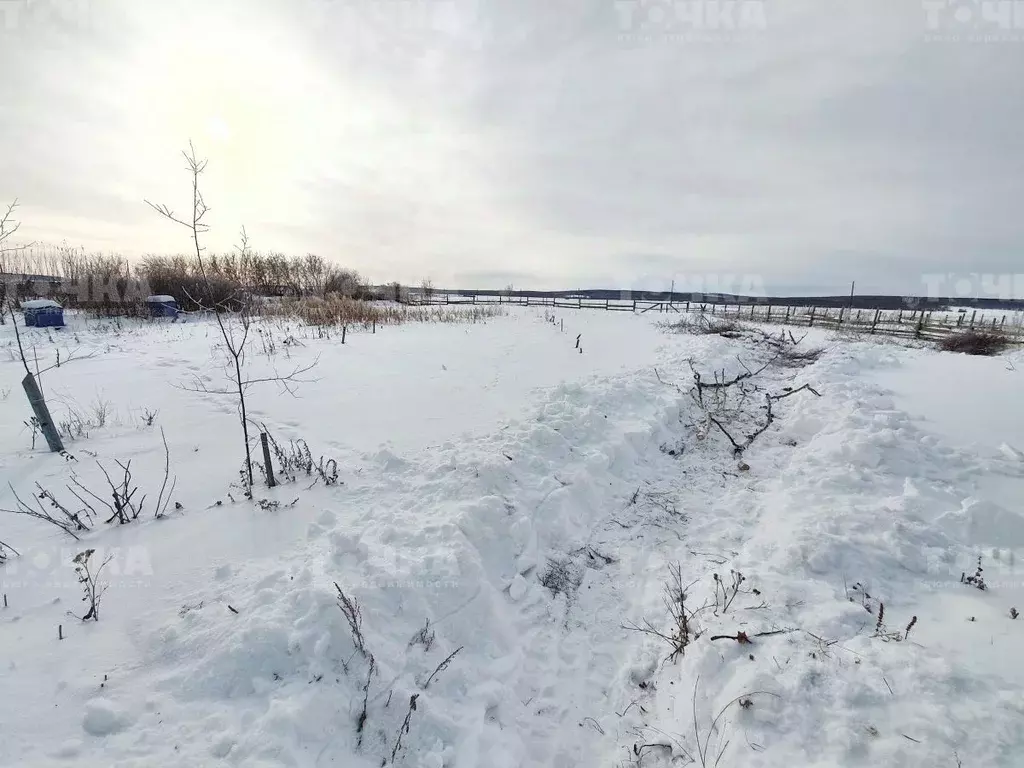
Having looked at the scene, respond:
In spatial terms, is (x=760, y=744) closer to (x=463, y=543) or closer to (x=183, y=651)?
(x=463, y=543)

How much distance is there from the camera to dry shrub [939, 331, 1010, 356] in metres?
15.7

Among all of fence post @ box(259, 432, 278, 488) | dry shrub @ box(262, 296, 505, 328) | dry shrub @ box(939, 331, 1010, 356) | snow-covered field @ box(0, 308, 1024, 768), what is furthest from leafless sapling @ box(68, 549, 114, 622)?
dry shrub @ box(939, 331, 1010, 356)

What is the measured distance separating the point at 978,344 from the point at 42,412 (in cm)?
2558

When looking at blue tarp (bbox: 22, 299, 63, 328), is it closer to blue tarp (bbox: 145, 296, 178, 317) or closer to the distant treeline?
blue tarp (bbox: 145, 296, 178, 317)

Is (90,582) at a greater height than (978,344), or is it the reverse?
(978,344)

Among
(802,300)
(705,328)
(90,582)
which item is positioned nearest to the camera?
(90,582)

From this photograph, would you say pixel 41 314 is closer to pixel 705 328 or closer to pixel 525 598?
pixel 525 598

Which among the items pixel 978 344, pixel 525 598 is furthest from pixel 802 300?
pixel 525 598

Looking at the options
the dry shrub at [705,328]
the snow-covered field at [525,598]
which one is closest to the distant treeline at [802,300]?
the dry shrub at [705,328]

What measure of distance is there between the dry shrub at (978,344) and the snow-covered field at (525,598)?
1429cm

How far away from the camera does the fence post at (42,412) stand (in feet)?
14.6

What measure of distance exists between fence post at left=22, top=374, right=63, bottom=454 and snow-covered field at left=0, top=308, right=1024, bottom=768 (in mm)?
212

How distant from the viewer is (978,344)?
15.9 metres

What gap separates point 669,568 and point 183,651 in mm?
3508
